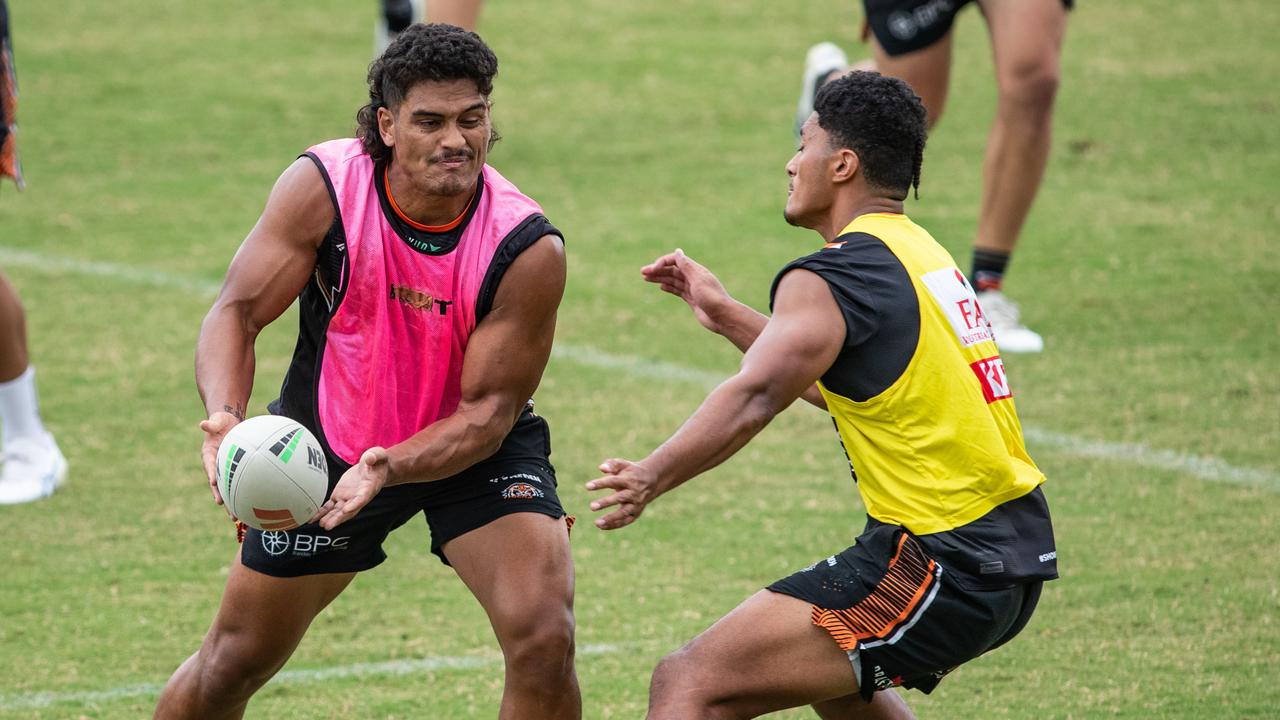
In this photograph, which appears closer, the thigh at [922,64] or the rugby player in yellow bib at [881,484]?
the rugby player in yellow bib at [881,484]

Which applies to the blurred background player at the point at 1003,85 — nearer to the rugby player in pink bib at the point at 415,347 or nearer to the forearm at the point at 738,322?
the forearm at the point at 738,322

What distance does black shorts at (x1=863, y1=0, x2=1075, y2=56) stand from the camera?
29.3ft

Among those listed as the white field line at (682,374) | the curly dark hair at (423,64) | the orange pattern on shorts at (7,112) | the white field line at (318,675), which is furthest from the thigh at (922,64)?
the curly dark hair at (423,64)

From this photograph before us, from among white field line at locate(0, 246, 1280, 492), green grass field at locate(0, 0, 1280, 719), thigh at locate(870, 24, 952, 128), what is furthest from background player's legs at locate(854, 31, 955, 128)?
white field line at locate(0, 246, 1280, 492)

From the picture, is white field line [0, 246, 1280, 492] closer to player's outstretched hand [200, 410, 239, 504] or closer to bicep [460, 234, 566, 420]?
bicep [460, 234, 566, 420]

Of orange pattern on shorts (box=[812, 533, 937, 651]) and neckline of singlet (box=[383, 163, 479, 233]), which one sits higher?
neckline of singlet (box=[383, 163, 479, 233])

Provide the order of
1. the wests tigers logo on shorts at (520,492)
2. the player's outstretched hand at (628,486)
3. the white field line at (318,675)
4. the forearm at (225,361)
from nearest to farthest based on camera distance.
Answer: the player's outstretched hand at (628,486), the forearm at (225,361), the wests tigers logo on shorts at (520,492), the white field line at (318,675)

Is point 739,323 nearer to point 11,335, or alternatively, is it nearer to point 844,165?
point 844,165

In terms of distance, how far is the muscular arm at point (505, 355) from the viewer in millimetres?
4418

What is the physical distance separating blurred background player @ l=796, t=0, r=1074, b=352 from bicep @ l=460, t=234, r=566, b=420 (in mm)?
4510

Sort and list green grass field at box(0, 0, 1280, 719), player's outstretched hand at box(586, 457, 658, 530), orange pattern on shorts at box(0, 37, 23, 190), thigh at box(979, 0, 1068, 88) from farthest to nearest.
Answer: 1. thigh at box(979, 0, 1068, 88)
2. orange pattern on shorts at box(0, 37, 23, 190)
3. green grass field at box(0, 0, 1280, 719)
4. player's outstretched hand at box(586, 457, 658, 530)

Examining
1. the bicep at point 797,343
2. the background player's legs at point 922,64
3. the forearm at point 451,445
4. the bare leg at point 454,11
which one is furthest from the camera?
the bare leg at point 454,11

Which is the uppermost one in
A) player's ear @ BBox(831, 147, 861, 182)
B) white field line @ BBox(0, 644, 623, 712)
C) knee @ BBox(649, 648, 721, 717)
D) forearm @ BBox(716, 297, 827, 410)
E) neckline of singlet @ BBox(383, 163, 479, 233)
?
player's ear @ BBox(831, 147, 861, 182)

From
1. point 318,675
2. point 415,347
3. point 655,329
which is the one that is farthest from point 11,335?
point 655,329
